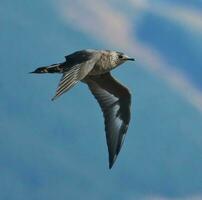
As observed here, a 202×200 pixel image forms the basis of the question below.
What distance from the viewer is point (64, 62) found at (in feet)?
63.8

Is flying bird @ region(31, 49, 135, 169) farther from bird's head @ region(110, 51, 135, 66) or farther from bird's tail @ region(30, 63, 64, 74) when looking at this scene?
bird's tail @ region(30, 63, 64, 74)

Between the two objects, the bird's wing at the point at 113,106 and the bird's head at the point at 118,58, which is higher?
the bird's head at the point at 118,58

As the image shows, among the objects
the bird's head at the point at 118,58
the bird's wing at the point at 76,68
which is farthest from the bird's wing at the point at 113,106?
the bird's wing at the point at 76,68

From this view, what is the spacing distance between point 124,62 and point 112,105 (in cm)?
178

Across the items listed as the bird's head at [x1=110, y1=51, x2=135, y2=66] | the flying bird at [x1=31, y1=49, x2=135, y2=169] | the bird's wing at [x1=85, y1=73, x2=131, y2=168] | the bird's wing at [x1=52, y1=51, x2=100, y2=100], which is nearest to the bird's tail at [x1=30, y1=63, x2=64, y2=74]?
the bird's wing at [x1=52, y1=51, x2=100, y2=100]

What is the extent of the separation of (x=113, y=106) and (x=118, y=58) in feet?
6.26

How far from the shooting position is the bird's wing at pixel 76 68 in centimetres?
1742

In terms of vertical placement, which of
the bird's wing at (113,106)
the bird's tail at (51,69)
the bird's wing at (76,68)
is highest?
the bird's wing at (76,68)

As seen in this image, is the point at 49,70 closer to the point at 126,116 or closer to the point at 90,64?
the point at 90,64

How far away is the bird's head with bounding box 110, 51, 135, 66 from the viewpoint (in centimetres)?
2023

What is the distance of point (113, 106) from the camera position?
Result: 21.8 metres

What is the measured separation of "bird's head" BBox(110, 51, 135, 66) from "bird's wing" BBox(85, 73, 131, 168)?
1281mm

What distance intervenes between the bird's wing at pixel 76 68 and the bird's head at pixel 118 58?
55cm

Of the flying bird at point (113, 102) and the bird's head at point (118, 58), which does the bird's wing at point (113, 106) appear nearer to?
the flying bird at point (113, 102)
